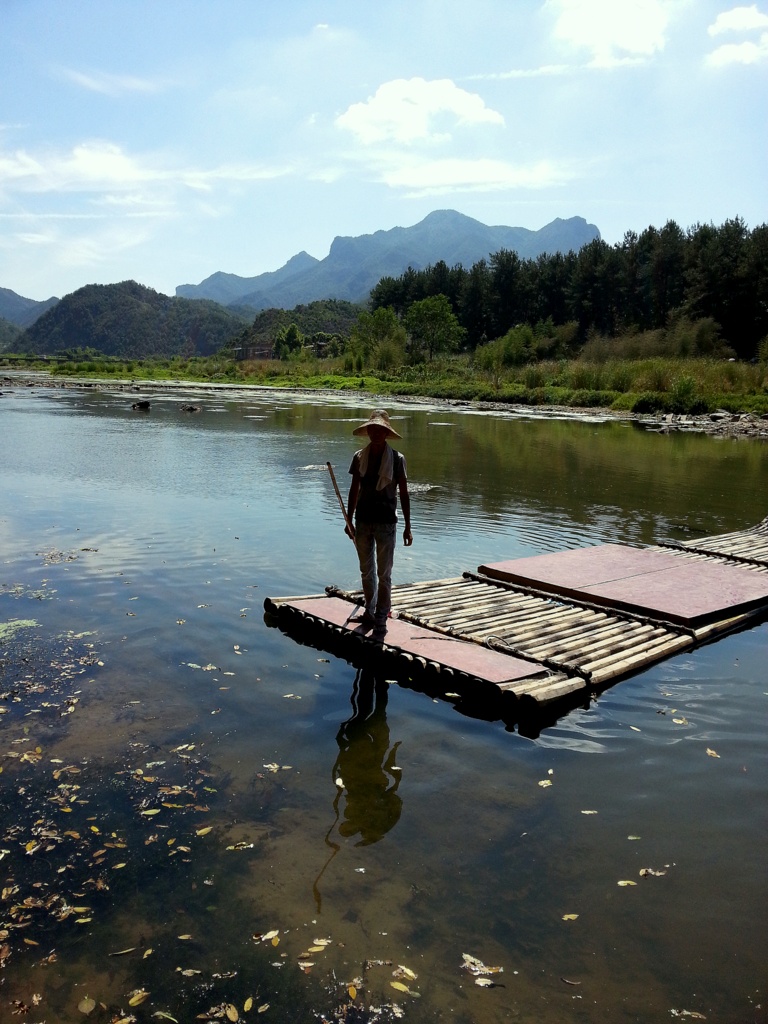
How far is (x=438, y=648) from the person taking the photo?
678 centimetres

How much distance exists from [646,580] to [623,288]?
219ft

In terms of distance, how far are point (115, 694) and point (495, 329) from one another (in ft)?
255

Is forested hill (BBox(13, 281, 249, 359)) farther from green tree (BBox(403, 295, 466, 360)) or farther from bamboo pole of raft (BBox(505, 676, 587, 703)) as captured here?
bamboo pole of raft (BBox(505, 676, 587, 703))

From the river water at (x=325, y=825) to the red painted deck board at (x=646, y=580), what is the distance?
0.50 metres

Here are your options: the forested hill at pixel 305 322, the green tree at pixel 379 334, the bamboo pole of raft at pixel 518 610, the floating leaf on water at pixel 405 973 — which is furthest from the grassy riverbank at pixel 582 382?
the forested hill at pixel 305 322

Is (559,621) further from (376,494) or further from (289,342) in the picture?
(289,342)

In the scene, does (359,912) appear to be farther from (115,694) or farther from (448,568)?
(448,568)

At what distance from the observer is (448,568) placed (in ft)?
34.3

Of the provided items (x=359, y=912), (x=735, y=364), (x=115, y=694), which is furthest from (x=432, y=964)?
(x=735, y=364)

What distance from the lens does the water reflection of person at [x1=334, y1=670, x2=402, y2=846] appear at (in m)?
4.72

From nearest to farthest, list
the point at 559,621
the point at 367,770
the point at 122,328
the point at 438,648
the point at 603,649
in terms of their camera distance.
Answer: the point at 367,770 < the point at 438,648 < the point at 603,649 < the point at 559,621 < the point at 122,328

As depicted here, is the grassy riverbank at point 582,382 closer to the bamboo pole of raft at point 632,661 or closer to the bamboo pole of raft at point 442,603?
the bamboo pole of raft at point 442,603

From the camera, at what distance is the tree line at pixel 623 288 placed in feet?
191

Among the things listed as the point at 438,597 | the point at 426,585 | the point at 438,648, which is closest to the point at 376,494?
the point at 438,648
